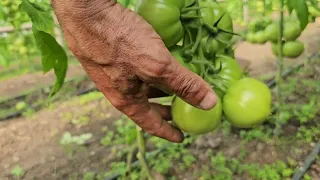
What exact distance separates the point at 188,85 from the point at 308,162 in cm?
174

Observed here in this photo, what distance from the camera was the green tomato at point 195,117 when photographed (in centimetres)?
108

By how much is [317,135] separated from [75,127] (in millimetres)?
1736

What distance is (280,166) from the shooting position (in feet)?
7.78

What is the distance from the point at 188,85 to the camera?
93cm

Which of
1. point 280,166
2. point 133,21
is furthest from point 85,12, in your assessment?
point 280,166

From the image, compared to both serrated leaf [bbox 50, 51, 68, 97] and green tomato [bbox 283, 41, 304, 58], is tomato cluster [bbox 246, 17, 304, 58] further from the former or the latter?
serrated leaf [bbox 50, 51, 68, 97]

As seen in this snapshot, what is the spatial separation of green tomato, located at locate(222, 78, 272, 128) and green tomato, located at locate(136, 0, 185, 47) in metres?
0.22

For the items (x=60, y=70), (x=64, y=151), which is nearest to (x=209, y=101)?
(x=60, y=70)

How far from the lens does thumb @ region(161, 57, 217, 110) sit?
911 mm

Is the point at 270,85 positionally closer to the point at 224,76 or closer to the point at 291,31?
A: the point at 291,31

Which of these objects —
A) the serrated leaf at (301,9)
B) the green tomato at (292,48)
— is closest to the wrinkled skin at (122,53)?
the serrated leaf at (301,9)

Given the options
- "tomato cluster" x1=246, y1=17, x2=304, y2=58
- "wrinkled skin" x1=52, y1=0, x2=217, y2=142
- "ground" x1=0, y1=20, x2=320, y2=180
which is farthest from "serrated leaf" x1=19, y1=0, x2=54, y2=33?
"tomato cluster" x1=246, y1=17, x2=304, y2=58

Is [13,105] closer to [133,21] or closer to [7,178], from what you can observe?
[7,178]

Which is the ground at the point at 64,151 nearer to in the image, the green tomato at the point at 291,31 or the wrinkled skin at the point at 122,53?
the green tomato at the point at 291,31
